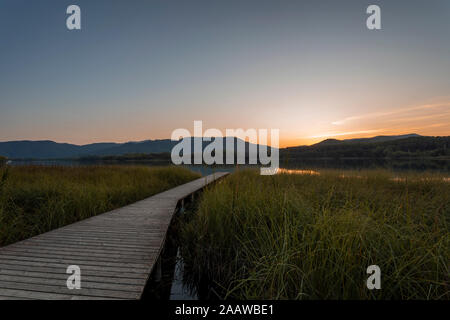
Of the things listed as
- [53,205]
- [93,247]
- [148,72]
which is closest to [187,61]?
[148,72]

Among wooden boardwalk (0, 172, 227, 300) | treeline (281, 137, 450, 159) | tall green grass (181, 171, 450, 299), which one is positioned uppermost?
treeline (281, 137, 450, 159)

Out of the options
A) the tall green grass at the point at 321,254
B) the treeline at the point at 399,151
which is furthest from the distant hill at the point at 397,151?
the tall green grass at the point at 321,254

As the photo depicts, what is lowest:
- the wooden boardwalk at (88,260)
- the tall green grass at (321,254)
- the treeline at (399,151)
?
the wooden boardwalk at (88,260)

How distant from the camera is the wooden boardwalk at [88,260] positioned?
208cm

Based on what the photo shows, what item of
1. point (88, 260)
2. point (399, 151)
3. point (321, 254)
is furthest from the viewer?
point (399, 151)

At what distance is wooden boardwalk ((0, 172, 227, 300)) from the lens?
82.0 inches

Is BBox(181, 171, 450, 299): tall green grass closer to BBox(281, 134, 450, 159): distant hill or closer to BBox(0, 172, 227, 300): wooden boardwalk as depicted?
BBox(0, 172, 227, 300): wooden boardwalk

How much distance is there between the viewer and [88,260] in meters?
2.75

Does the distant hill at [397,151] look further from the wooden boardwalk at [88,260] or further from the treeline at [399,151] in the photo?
the wooden boardwalk at [88,260]

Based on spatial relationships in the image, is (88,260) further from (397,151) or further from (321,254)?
(397,151)

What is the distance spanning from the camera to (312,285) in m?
1.92

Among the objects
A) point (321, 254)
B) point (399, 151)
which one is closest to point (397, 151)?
point (399, 151)

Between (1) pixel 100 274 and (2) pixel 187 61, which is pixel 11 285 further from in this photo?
(2) pixel 187 61

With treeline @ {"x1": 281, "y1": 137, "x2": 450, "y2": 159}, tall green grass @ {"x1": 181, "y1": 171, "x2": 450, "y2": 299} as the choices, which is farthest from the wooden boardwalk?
treeline @ {"x1": 281, "y1": 137, "x2": 450, "y2": 159}
